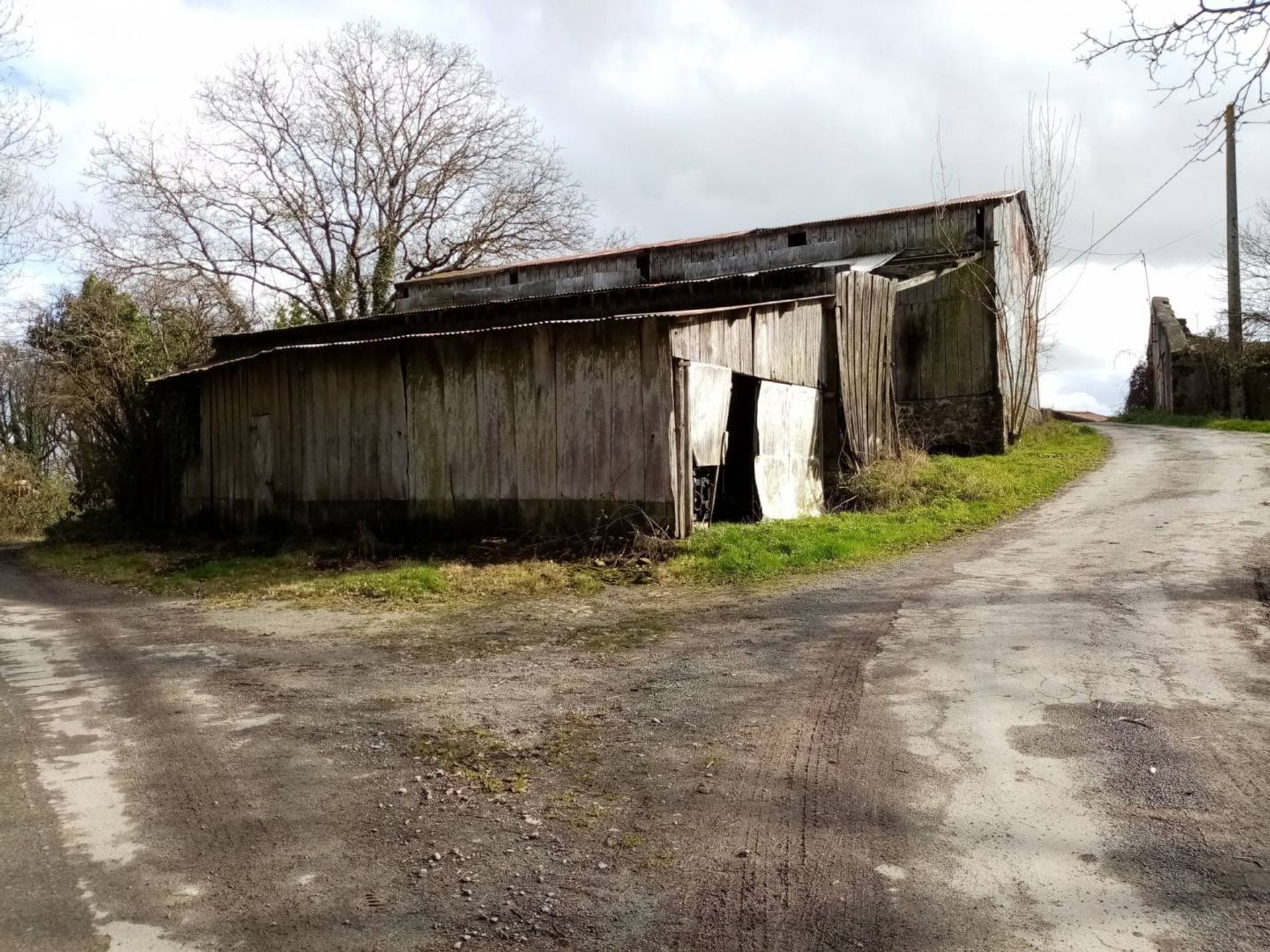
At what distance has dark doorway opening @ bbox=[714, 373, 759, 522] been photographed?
12141mm

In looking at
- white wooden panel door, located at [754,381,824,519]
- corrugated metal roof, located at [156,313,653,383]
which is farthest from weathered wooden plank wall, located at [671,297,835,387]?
corrugated metal roof, located at [156,313,653,383]

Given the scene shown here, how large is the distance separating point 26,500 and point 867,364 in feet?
59.6

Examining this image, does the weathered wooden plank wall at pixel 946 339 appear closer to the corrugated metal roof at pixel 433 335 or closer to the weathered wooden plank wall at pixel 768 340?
the weathered wooden plank wall at pixel 768 340

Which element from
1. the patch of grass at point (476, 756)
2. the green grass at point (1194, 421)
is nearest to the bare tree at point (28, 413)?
the patch of grass at point (476, 756)

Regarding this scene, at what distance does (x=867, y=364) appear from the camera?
48.9 feet

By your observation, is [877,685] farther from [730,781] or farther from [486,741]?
[486,741]

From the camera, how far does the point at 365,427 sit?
13.0m

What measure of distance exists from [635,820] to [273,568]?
886cm

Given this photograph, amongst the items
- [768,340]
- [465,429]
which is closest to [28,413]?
[465,429]

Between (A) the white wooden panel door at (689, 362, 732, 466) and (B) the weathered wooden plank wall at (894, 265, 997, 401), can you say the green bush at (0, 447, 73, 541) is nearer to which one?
(A) the white wooden panel door at (689, 362, 732, 466)

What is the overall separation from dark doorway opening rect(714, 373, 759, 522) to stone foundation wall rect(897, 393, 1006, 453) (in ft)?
20.3

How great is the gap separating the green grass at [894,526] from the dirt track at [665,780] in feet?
6.03

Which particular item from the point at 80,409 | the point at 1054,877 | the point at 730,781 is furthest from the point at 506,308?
the point at 1054,877

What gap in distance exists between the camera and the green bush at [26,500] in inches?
763
